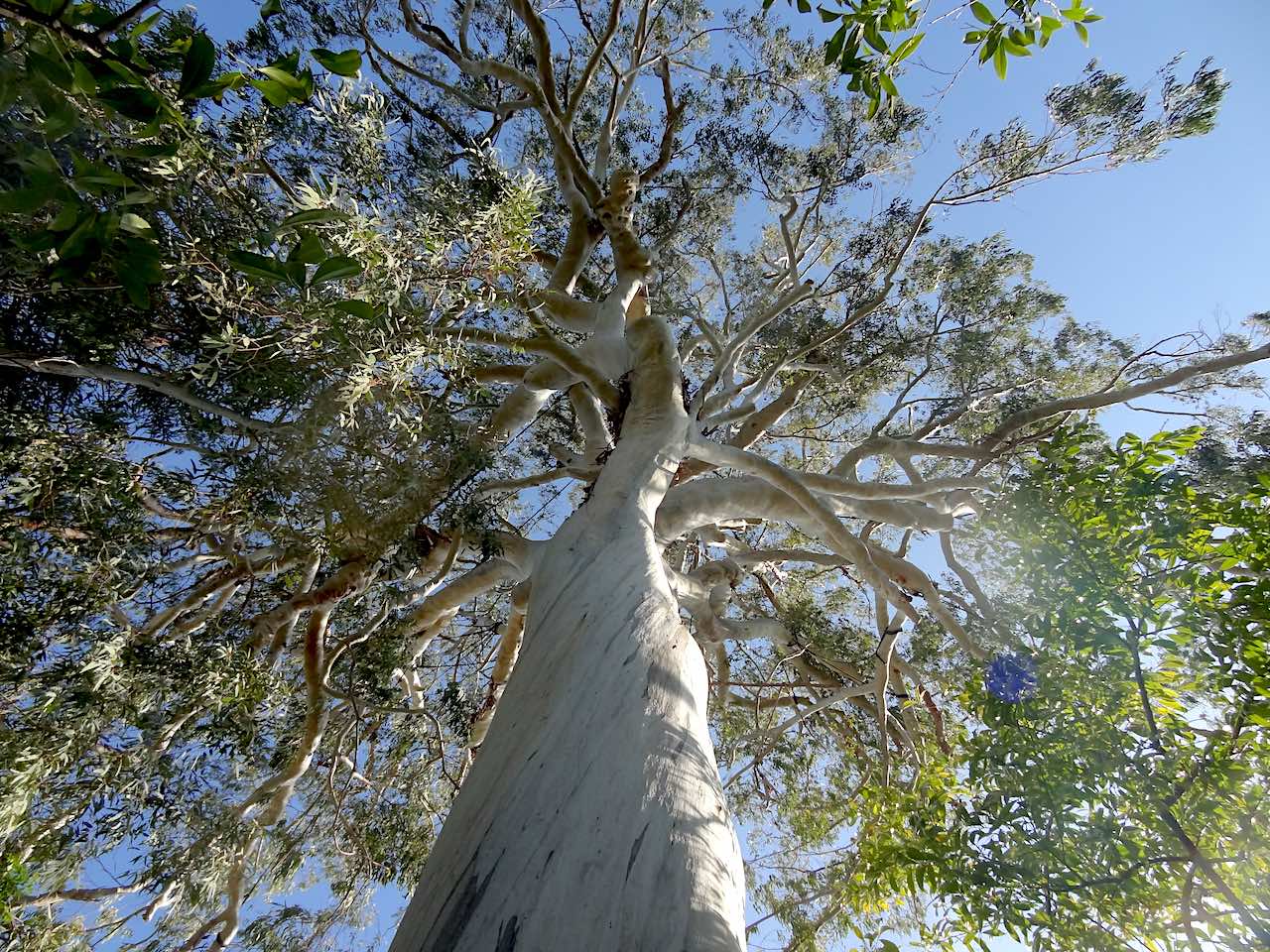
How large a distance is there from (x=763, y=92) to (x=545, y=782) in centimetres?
748

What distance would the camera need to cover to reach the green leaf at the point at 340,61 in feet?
2.86

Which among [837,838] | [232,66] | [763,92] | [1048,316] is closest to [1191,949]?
[837,838]

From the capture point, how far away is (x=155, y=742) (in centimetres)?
243

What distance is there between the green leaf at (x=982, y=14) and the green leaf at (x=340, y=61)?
1.18m

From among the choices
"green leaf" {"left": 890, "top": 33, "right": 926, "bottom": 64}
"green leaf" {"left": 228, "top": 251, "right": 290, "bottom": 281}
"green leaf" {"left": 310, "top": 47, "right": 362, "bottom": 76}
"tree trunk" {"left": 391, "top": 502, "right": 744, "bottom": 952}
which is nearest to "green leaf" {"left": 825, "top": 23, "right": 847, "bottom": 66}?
"green leaf" {"left": 890, "top": 33, "right": 926, "bottom": 64}

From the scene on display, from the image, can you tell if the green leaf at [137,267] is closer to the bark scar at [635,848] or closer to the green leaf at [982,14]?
the bark scar at [635,848]

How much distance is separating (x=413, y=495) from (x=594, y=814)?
5.23ft

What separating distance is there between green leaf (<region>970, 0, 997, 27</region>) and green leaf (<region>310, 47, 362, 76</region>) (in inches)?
46.6

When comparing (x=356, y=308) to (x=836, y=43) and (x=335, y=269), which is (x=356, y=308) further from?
(x=836, y=43)

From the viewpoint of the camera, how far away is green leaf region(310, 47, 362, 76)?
871 millimetres

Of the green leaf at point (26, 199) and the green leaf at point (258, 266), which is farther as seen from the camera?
the green leaf at point (258, 266)

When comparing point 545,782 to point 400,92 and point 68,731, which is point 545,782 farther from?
point 400,92

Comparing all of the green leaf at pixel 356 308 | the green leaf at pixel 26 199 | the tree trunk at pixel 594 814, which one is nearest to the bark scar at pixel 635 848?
the tree trunk at pixel 594 814

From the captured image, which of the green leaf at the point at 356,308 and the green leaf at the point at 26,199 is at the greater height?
the green leaf at the point at 356,308
